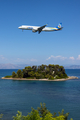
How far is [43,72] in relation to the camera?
428 feet

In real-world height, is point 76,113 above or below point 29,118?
below

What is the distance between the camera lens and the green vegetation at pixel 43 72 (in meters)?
128

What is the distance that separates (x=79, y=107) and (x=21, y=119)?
3173cm

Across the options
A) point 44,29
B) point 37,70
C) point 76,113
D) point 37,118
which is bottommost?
point 76,113

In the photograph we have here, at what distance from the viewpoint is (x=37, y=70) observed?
133m

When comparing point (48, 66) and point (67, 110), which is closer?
point (67, 110)

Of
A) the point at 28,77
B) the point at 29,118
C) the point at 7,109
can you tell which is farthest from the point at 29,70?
the point at 29,118

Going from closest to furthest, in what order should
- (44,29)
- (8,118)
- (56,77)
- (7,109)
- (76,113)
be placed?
1. (8,118)
2. (76,113)
3. (7,109)
4. (44,29)
5. (56,77)

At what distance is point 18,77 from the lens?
432 ft

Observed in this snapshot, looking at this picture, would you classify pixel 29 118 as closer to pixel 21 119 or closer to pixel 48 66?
pixel 21 119

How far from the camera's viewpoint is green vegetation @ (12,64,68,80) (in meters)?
128

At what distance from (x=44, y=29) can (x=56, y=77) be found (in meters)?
70.6

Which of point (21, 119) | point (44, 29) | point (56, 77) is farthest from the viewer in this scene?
point (56, 77)

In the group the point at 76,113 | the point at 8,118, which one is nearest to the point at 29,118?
the point at 8,118
